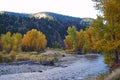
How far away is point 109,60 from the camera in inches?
1382

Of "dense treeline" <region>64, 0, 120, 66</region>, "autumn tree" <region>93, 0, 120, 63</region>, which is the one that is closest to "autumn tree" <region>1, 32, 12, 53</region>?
"dense treeline" <region>64, 0, 120, 66</region>

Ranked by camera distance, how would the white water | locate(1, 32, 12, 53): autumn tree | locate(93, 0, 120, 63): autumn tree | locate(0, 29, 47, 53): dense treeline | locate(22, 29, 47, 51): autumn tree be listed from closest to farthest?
locate(93, 0, 120, 63): autumn tree
the white water
locate(1, 32, 12, 53): autumn tree
locate(0, 29, 47, 53): dense treeline
locate(22, 29, 47, 51): autumn tree

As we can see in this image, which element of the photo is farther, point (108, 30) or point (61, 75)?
point (61, 75)

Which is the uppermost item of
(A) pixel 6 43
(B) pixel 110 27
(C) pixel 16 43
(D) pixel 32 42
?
(B) pixel 110 27

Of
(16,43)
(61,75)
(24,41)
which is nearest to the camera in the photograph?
(61,75)

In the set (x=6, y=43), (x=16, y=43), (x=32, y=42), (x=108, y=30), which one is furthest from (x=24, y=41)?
(x=108, y=30)

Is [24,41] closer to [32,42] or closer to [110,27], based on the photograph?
[32,42]

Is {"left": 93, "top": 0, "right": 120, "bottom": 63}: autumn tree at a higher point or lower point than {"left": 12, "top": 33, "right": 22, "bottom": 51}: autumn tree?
higher

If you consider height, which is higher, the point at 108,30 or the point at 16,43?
the point at 108,30

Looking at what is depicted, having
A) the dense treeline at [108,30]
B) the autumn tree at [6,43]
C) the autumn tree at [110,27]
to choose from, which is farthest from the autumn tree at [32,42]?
the autumn tree at [110,27]

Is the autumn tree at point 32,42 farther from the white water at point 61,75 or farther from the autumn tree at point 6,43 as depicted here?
the white water at point 61,75

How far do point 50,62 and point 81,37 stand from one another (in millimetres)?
53665

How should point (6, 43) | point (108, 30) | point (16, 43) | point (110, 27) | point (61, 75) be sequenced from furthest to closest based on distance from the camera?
1. point (16, 43)
2. point (6, 43)
3. point (61, 75)
4. point (108, 30)
5. point (110, 27)

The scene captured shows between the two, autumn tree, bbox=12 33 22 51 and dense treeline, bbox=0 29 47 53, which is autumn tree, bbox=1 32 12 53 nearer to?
dense treeline, bbox=0 29 47 53
